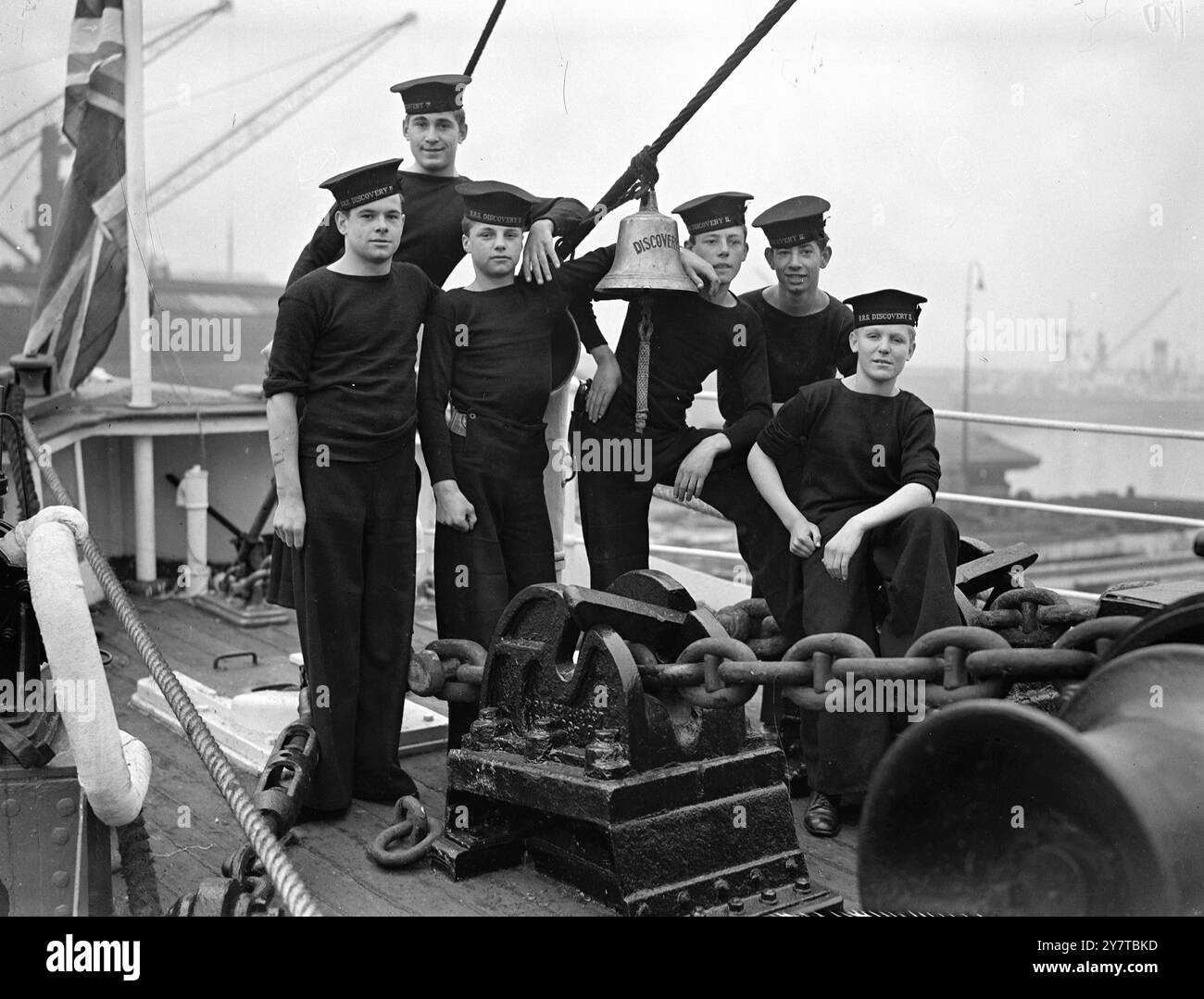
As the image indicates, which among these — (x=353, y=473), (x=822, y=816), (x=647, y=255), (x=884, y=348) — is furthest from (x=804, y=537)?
(x=353, y=473)

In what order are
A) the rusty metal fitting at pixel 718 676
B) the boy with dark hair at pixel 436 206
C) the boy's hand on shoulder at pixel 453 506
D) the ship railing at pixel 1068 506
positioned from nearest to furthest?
the rusty metal fitting at pixel 718 676, the boy's hand on shoulder at pixel 453 506, the boy with dark hair at pixel 436 206, the ship railing at pixel 1068 506

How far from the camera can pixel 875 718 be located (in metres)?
3.54

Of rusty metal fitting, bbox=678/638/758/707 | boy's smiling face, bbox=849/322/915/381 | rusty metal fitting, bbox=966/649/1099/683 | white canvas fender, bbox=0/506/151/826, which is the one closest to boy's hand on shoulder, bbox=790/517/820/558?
boy's smiling face, bbox=849/322/915/381

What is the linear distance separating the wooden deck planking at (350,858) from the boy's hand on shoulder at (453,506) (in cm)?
78

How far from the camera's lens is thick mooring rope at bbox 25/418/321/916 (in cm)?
256

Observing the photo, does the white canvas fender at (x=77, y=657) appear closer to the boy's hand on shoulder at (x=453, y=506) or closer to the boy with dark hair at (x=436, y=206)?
the boy's hand on shoulder at (x=453, y=506)

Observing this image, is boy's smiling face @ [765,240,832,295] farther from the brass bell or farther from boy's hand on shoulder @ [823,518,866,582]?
boy's hand on shoulder @ [823,518,866,582]

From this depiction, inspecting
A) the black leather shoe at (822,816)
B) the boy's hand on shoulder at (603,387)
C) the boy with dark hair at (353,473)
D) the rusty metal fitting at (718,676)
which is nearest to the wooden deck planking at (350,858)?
the black leather shoe at (822,816)

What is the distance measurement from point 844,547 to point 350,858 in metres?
1.46

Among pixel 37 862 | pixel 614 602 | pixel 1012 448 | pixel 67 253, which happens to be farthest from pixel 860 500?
pixel 1012 448

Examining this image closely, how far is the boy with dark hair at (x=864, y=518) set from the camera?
11.3 ft

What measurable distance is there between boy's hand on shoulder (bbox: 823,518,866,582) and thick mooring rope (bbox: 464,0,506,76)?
1.96 meters

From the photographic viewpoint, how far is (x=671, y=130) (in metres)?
3.88

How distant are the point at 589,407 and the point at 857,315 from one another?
0.96 meters
